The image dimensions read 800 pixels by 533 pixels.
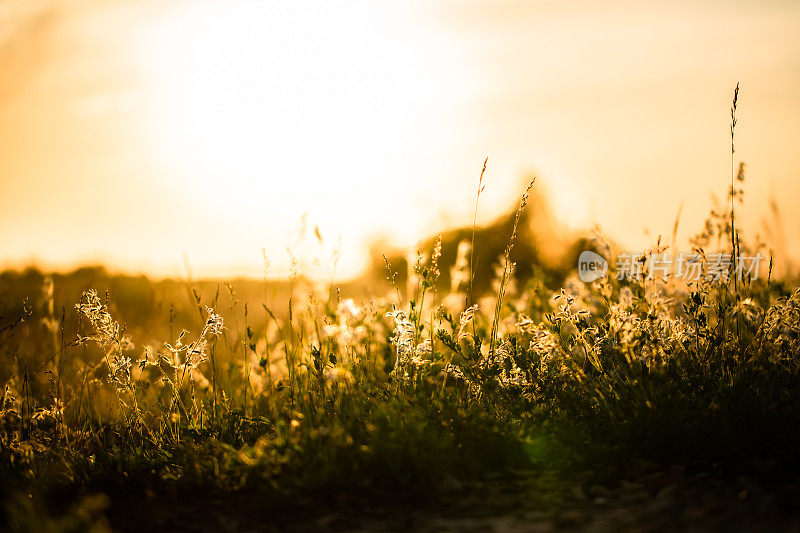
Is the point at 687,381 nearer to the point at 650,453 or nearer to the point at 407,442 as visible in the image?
the point at 650,453

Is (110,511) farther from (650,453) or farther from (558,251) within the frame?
(558,251)

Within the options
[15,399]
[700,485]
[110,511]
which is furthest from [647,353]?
[15,399]

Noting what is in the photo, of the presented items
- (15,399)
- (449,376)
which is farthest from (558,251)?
(15,399)

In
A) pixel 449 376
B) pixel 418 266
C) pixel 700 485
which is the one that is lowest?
pixel 700 485

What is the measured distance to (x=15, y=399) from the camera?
13.8 feet

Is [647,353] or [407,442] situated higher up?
[647,353]

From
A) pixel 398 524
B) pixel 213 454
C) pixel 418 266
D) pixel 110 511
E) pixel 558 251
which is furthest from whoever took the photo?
pixel 558 251

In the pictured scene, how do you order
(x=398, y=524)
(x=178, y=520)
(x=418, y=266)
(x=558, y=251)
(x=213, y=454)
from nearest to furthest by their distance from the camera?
(x=398, y=524)
(x=178, y=520)
(x=213, y=454)
(x=418, y=266)
(x=558, y=251)

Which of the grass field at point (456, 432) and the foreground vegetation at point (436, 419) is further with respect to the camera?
the foreground vegetation at point (436, 419)

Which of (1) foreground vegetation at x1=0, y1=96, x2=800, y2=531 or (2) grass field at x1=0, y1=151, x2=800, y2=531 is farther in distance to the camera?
(1) foreground vegetation at x1=0, y1=96, x2=800, y2=531

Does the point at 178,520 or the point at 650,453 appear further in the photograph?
A: the point at 650,453

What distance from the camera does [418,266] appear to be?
398 centimetres

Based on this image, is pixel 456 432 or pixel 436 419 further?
pixel 436 419

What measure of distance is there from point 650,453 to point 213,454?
7.25ft
